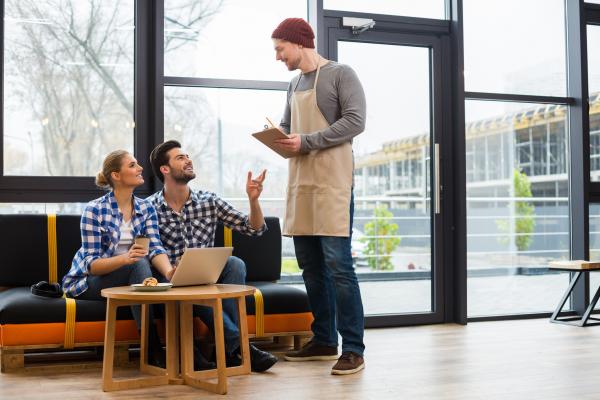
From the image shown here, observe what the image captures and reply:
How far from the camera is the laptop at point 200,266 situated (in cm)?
303

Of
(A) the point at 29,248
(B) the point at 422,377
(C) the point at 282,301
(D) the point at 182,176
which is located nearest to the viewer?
(B) the point at 422,377

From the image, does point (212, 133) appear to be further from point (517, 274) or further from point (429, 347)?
point (517, 274)

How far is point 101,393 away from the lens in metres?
2.95

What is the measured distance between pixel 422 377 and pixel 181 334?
1.01m

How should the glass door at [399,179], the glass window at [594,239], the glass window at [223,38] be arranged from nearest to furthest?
the glass window at [223,38] < the glass door at [399,179] < the glass window at [594,239]

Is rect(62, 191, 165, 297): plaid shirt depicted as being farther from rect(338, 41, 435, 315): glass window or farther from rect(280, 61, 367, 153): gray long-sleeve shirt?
rect(338, 41, 435, 315): glass window

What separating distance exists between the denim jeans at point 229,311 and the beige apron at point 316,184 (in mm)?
293

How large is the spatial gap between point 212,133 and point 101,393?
1.93 meters

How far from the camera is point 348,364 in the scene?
331 cm

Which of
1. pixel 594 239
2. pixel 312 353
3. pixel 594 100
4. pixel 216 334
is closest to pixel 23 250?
pixel 216 334

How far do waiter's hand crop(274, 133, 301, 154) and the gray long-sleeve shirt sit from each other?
0.09 ft

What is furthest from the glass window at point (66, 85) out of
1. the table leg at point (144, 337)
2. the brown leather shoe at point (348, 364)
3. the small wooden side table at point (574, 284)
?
the small wooden side table at point (574, 284)

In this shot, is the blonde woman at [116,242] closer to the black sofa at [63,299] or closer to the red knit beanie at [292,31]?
A: the black sofa at [63,299]

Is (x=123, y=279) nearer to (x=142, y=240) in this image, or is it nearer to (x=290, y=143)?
(x=142, y=240)
